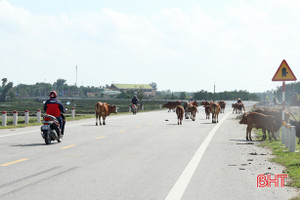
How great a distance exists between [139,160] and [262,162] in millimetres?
2951

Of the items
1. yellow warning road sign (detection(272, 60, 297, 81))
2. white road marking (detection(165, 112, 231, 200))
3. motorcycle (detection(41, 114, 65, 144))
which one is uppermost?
yellow warning road sign (detection(272, 60, 297, 81))

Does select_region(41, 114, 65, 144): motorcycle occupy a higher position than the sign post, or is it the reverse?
the sign post

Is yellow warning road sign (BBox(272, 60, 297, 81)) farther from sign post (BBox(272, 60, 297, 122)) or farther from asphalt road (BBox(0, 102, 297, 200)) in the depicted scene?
asphalt road (BBox(0, 102, 297, 200))

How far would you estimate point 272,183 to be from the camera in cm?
816

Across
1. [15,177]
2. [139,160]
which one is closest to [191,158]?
[139,160]

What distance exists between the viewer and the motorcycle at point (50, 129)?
14.6 meters

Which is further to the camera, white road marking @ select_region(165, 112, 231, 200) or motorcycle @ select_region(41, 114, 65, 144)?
motorcycle @ select_region(41, 114, 65, 144)

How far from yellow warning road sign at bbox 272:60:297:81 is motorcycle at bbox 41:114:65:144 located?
7.57 metres

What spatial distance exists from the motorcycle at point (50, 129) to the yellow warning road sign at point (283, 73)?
757 cm

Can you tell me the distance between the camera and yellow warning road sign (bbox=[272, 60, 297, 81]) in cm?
1562

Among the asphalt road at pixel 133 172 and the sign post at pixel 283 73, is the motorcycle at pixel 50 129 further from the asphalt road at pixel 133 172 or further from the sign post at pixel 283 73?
the sign post at pixel 283 73

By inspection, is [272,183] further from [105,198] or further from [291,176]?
[105,198]

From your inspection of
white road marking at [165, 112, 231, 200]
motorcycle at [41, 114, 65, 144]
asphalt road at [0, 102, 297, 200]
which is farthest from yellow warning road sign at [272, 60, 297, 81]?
motorcycle at [41, 114, 65, 144]

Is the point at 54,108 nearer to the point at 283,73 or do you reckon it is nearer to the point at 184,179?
the point at 283,73
